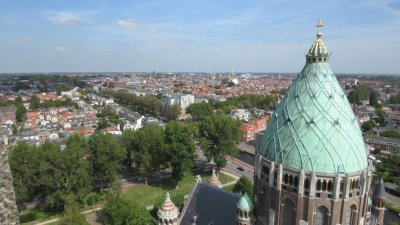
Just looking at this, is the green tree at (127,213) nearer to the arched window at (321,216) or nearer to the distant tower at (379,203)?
the arched window at (321,216)

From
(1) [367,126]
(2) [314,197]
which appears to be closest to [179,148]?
(2) [314,197]

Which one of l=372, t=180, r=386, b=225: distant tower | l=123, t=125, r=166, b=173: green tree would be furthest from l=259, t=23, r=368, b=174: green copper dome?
l=123, t=125, r=166, b=173: green tree

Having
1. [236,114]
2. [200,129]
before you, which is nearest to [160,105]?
[236,114]

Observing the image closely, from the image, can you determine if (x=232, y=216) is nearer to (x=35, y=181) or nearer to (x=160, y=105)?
(x=35, y=181)

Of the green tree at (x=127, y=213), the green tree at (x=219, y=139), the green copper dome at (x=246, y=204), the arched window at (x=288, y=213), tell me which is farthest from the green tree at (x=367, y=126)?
the arched window at (x=288, y=213)

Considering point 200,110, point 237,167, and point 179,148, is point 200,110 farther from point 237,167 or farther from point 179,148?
point 179,148

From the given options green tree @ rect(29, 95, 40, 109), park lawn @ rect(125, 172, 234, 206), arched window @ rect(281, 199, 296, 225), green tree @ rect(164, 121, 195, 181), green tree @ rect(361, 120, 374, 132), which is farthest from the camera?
green tree @ rect(29, 95, 40, 109)

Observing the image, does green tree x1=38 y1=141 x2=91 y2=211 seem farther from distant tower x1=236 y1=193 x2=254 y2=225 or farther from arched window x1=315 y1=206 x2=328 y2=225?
arched window x1=315 y1=206 x2=328 y2=225
